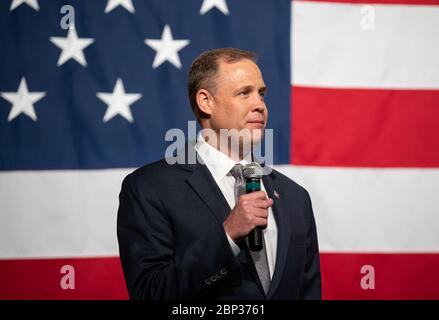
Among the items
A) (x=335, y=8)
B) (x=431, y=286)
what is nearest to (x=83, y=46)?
(x=335, y=8)

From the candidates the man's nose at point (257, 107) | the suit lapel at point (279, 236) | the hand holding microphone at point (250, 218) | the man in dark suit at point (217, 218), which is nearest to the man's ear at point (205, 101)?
the man in dark suit at point (217, 218)

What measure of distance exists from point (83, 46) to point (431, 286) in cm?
182

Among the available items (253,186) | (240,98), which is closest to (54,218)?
(240,98)

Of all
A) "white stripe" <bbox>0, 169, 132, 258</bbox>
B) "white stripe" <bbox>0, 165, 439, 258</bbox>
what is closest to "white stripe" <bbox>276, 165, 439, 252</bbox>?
"white stripe" <bbox>0, 165, 439, 258</bbox>

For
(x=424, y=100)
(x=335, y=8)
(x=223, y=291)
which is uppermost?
(x=335, y=8)

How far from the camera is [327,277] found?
247cm

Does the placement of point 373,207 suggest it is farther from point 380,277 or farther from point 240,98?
point 240,98

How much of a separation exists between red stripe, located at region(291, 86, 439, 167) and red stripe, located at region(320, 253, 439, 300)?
40 centimetres

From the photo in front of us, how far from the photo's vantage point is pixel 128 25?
2.54 m

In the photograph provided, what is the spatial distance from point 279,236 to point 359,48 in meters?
1.35

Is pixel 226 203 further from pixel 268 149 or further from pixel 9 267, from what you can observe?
pixel 9 267
